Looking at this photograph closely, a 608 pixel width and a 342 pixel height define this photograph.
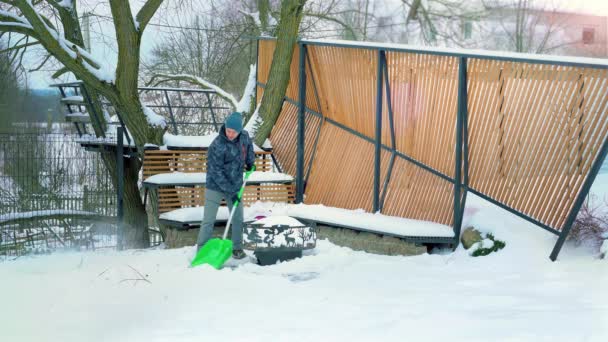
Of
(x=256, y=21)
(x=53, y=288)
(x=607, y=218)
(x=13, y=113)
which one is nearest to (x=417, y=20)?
(x=256, y=21)

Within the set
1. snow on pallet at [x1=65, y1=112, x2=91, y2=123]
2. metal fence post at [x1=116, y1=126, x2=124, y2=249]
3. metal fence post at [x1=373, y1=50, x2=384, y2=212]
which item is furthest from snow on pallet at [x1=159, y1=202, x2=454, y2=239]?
snow on pallet at [x1=65, y1=112, x2=91, y2=123]

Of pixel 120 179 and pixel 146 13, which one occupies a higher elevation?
pixel 146 13

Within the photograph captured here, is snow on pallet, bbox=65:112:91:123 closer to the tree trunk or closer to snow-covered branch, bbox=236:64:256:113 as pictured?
snow-covered branch, bbox=236:64:256:113

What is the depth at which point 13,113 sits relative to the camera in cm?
2855

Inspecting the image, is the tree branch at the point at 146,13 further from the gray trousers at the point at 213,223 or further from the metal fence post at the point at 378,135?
the gray trousers at the point at 213,223

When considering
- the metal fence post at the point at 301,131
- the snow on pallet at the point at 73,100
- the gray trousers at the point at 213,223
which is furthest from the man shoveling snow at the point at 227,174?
the snow on pallet at the point at 73,100

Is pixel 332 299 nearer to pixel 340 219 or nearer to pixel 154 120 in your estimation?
pixel 340 219

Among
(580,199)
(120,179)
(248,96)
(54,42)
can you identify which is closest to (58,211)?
(120,179)

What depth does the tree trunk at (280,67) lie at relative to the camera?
496 inches

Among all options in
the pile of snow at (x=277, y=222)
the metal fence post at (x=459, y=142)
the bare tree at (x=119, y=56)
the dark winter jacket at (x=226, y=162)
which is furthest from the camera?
the bare tree at (x=119, y=56)

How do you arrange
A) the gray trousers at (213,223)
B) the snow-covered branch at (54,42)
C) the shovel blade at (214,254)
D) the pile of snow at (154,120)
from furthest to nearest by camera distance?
the pile of snow at (154,120)
the snow-covered branch at (54,42)
the gray trousers at (213,223)
the shovel blade at (214,254)

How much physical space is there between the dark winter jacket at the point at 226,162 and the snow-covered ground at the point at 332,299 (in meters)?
0.98

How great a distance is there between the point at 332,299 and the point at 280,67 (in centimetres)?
720

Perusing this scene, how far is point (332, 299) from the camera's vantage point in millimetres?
6340
